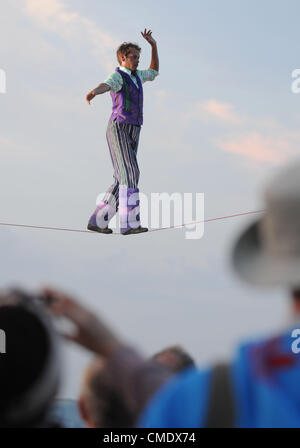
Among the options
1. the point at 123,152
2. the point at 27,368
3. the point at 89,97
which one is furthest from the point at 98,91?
the point at 27,368

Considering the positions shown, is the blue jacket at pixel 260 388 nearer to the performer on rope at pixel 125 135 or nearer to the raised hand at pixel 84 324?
the raised hand at pixel 84 324

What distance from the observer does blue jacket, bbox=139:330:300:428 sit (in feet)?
2.82

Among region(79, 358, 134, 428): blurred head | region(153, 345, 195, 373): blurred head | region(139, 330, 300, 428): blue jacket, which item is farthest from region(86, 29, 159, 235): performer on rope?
region(139, 330, 300, 428): blue jacket

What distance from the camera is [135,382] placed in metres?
1.25

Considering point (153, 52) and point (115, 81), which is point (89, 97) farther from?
point (153, 52)

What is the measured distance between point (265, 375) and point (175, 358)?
1.46 meters

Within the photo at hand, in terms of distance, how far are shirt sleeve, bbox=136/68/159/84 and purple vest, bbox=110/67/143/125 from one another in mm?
87

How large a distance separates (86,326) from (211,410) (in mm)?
416

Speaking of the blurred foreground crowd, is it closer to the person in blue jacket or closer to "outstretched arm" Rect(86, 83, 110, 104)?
the person in blue jacket

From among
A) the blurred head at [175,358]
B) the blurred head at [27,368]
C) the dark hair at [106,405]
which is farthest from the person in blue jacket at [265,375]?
the blurred head at [175,358]

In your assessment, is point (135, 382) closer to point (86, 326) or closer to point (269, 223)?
point (86, 326)

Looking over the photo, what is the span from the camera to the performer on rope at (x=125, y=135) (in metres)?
6.36

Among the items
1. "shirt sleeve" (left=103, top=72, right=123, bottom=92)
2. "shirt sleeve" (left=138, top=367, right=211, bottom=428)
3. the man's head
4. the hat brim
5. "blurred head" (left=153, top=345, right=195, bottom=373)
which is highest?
the man's head

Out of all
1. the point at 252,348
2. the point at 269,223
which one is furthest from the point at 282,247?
the point at 252,348
